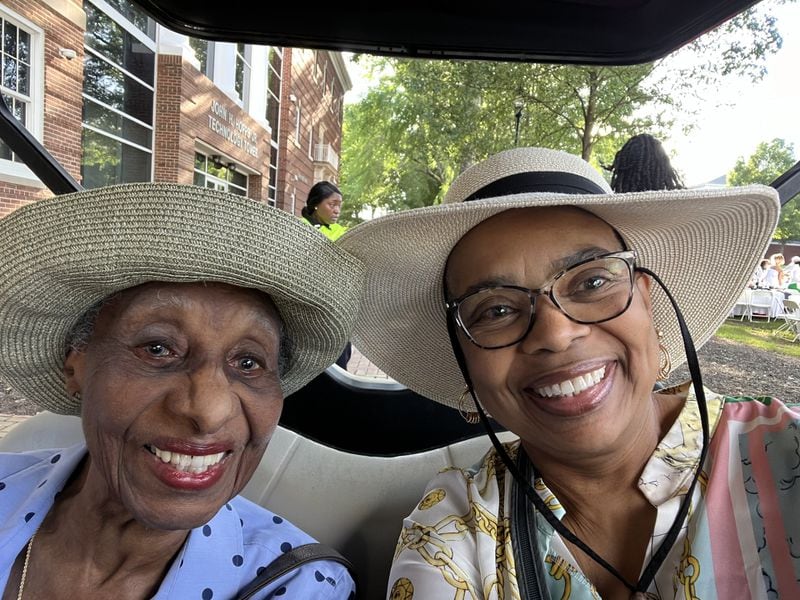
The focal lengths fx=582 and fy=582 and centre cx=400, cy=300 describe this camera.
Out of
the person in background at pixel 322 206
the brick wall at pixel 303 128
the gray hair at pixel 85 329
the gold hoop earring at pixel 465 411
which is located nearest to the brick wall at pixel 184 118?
the brick wall at pixel 303 128

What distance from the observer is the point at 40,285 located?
51.6 inches

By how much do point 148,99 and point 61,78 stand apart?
3439 mm

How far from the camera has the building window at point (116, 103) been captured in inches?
305

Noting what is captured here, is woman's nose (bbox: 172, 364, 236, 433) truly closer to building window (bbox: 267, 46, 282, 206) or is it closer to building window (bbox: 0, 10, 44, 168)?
building window (bbox: 0, 10, 44, 168)

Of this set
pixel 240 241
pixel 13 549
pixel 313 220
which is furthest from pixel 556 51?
pixel 313 220

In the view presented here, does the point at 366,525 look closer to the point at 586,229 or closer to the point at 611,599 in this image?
the point at 611,599

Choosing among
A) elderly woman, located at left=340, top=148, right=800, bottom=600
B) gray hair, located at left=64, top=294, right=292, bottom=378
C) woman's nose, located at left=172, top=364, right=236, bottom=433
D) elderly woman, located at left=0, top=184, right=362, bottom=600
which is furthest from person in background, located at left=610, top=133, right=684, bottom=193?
woman's nose, located at left=172, top=364, right=236, bottom=433

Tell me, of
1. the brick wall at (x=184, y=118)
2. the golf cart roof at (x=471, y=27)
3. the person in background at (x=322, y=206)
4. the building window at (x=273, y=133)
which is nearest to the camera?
the golf cart roof at (x=471, y=27)

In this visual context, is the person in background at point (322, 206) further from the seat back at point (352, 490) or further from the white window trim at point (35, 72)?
the white window trim at point (35, 72)

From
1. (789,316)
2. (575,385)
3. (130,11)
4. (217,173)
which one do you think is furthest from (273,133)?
(575,385)

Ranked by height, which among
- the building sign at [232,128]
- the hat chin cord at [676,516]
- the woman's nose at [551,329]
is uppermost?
the building sign at [232,128]

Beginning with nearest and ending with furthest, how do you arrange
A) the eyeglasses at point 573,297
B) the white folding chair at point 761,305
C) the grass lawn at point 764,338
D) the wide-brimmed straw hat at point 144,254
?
1. the wide-brimmed straw hat at point 144,254
2. the eyeglasses at point 573,297
3. the grass lawn at point 764,338
4. the white folding chair at point 761,305

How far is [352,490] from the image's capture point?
1914mm

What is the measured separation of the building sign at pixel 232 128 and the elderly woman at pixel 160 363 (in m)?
12.1
